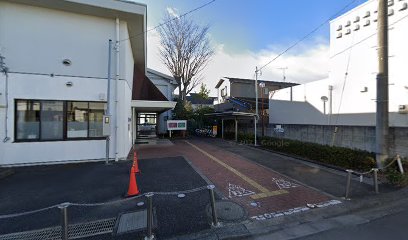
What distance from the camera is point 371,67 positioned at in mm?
9914

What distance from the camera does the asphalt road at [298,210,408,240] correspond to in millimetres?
3395

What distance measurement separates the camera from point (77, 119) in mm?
8500

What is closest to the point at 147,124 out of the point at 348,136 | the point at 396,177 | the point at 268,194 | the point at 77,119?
the point at 77,119

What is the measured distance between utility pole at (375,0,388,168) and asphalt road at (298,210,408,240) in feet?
11.2

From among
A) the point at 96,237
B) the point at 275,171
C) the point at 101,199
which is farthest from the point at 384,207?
the point at 101,199

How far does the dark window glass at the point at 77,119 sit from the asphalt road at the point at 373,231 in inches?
338

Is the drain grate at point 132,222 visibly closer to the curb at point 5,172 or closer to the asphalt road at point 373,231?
the asphalt road at point 373,231

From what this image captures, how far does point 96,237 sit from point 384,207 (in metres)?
5.89

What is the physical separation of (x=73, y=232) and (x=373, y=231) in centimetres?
516

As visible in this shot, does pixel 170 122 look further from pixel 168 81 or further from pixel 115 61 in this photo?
pixel 115 61

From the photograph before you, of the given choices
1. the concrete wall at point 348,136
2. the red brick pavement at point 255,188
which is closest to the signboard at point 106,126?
the red brick pavement at point 255,188

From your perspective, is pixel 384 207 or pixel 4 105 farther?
pixel 4 105

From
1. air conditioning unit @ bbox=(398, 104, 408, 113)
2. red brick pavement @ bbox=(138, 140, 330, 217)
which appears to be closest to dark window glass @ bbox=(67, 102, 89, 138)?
red brick pavement @ bbox=(138, 140, 330, 217)

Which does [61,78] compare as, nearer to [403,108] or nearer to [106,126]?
[106,126]
